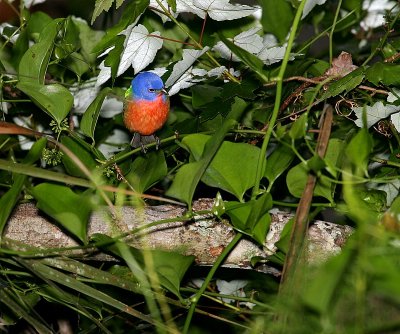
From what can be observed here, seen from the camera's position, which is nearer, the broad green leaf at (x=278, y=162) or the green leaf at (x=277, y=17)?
the broad green leaf at (x=278, y=162)

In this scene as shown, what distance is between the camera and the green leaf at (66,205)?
0.86 metres

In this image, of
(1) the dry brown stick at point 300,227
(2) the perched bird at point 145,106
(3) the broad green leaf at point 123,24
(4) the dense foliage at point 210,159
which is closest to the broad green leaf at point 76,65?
(4) the dense foliage at point 210,159

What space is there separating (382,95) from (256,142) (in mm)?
235

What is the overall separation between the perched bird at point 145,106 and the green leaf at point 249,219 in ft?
1.70

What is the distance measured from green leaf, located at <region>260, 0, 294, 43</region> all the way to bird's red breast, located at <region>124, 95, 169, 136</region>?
0.83 feet

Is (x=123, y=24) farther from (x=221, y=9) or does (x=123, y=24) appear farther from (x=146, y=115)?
(x=146, y=115)

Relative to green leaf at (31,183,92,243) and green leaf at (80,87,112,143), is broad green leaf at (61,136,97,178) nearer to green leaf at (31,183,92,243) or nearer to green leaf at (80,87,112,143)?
green leaf at (80,87,112,143)

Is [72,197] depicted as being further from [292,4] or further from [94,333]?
[292,4]

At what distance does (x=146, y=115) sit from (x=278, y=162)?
55 centimetres

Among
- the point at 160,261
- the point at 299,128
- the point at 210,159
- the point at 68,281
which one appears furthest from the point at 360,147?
the point at 68,281

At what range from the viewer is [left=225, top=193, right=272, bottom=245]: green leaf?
902 mm

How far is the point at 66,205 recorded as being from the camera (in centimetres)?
87

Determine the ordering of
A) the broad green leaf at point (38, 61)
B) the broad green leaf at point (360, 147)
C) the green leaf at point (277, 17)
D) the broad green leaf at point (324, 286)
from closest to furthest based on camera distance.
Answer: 1. the broad green leaf at point (324, 286)
2. the broad green leaf at point (360, 147)
3. the broad green leaf at point (38, 61)
4. the green leaf at point (277, 17)

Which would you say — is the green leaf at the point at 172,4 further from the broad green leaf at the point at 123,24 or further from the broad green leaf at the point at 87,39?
the broad green leaf at the point at 87,39
